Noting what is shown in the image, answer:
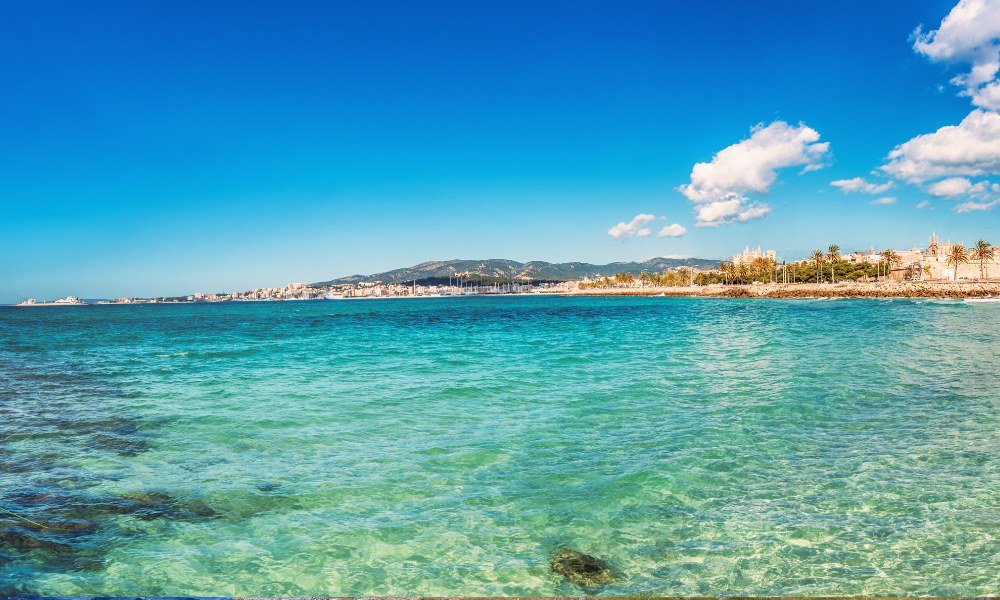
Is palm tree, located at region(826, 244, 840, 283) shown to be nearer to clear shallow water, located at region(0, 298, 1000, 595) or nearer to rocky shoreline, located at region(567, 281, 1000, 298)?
rocky shoreline, located at region(567, 281, 1000, 298)

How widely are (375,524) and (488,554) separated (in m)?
1.40

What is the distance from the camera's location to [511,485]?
6.93 metres

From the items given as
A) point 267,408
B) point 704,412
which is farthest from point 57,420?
point 704,412

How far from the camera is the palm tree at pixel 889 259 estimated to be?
139m

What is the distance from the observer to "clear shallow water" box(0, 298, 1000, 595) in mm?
4742

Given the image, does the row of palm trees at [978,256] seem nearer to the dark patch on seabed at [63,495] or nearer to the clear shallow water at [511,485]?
the clear shallow water at [511,485]

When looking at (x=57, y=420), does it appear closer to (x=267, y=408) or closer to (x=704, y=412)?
(x=267, y=408)

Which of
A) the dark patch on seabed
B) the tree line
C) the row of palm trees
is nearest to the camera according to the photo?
the dark patch on seabed


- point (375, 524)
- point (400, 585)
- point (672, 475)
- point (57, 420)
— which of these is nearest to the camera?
point (400, 585)

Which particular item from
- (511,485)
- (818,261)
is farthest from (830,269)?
(511,485)

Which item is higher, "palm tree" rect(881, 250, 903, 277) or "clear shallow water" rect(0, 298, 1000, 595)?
"palm tree" rect(881, 250, 903, 277)

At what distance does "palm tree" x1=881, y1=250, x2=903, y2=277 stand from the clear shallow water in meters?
150

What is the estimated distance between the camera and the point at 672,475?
23.1ft

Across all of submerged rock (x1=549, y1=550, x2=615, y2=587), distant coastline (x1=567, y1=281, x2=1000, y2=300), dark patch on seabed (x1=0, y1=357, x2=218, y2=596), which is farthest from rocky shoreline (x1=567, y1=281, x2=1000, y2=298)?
dark patch on seabed (x1=0, y1=357, x2=218, y2=596)
